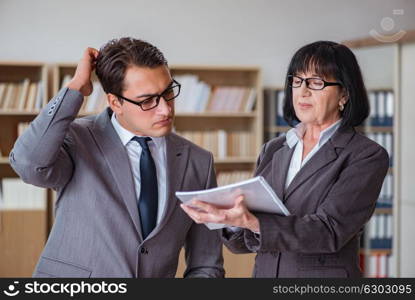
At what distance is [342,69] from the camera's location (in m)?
2.01

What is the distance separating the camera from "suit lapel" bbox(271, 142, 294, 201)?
2.06m

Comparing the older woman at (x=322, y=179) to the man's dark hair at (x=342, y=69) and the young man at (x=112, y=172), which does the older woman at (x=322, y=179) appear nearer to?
the man's dark hair at (x=342, y=69)

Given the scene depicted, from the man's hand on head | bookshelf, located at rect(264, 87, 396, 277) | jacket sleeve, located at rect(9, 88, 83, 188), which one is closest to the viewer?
jacket sleeve, located at rect(9, 88, 83, 188)

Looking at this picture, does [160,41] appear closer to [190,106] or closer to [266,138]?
[190,106]

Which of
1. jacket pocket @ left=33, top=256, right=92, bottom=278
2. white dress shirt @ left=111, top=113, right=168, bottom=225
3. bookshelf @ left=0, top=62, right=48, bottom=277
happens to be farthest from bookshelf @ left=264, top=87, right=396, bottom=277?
→ jacket pocket @ left=33, top=256, right=92, bottom=278

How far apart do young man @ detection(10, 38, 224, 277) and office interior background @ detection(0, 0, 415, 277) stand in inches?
128

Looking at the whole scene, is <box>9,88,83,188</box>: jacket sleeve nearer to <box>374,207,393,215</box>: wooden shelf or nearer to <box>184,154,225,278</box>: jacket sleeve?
<box>184,154,225,278</box>: jacket sleeve

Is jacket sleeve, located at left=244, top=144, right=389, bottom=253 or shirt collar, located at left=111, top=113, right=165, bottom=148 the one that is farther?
shirt collar, located at left=111, top=113, right=165, bottom=148


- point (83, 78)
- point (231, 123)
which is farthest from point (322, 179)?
point (231, 123)

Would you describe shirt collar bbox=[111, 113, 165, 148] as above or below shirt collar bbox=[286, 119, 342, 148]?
above

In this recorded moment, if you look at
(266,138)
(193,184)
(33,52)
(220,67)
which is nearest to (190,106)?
(220,67)

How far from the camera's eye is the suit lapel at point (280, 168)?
2062 mm

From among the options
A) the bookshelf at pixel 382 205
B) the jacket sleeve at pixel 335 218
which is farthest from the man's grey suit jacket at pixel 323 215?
the bookshelf at pixel 382 205

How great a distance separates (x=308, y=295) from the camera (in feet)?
6.49
